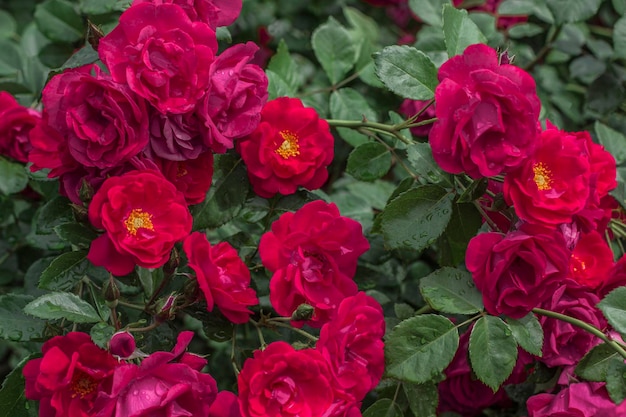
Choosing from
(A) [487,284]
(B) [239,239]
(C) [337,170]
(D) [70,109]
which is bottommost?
(C) [337,170]

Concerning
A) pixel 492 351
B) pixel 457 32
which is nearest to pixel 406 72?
pixel 457 32

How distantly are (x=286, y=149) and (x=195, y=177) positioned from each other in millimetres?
150

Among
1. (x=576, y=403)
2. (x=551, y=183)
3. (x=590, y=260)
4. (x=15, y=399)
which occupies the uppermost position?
(x=551, y=183)

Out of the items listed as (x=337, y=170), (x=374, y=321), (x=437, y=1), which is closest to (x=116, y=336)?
Answer: (x=374, y=321)

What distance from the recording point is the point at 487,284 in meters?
1.09

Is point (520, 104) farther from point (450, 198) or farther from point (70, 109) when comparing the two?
point (70, 109)

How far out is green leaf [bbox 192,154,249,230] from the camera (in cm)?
118

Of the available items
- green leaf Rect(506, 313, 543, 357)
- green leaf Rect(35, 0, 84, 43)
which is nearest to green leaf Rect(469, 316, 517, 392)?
green leaf Rect(506, 313, 543, 357)

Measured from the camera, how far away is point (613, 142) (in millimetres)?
1587

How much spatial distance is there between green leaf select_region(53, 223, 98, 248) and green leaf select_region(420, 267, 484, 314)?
1.53ft

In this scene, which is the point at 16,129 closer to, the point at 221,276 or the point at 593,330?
the point at 221,276

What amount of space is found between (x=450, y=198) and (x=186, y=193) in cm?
39

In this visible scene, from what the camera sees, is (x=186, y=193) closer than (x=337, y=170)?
Yes

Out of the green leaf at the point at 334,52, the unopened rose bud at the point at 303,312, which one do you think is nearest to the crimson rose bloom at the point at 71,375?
the unopened rose bud at the point at 303,312
